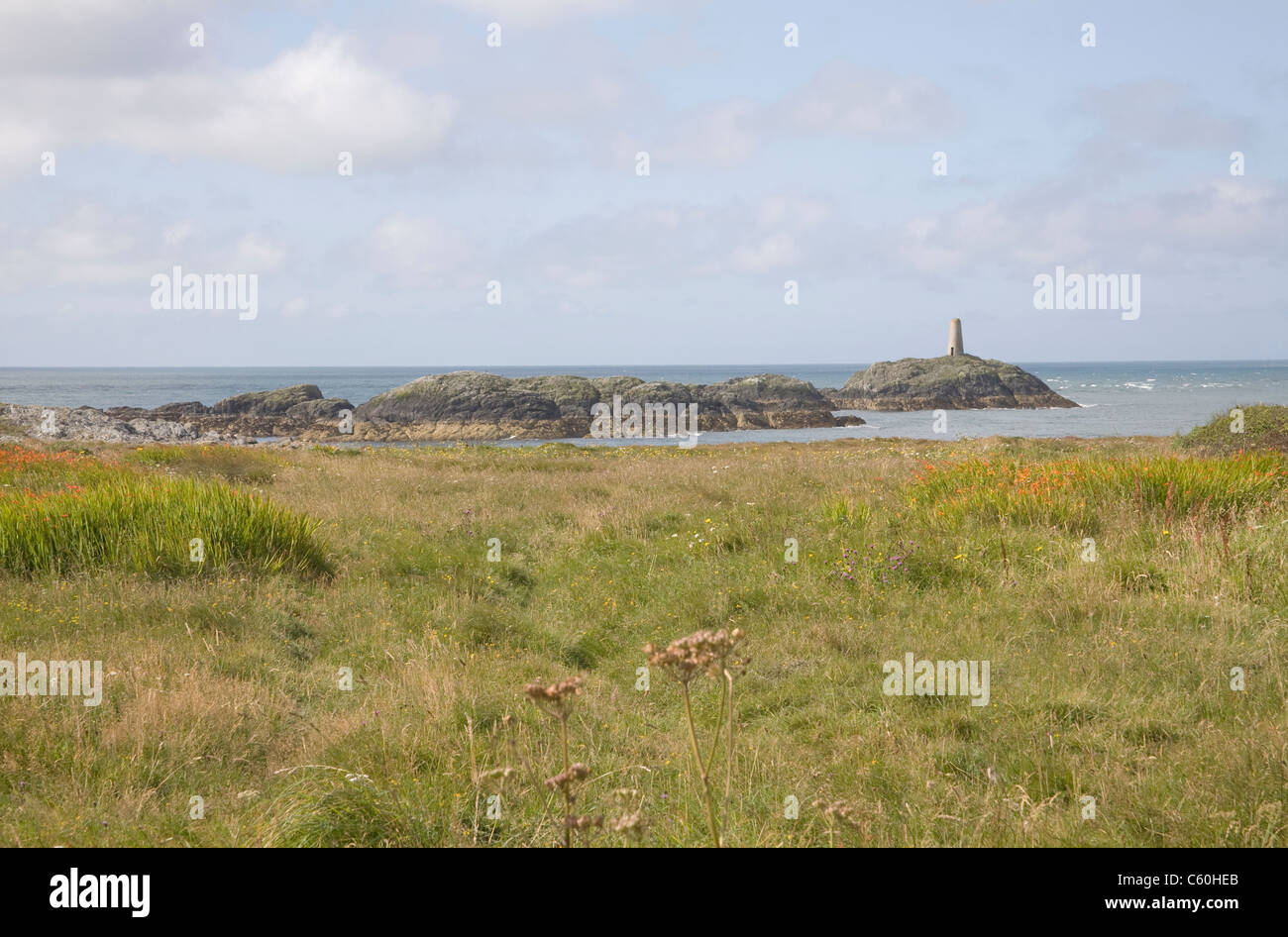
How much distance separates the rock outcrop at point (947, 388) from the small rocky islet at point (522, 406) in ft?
0.51

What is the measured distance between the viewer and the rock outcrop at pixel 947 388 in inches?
3787

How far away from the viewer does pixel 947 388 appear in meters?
98.9

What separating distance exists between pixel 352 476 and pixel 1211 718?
55.3 ft

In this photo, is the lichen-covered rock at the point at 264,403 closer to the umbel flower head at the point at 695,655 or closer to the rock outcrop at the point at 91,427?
the rock outcrop at the point at 91,427

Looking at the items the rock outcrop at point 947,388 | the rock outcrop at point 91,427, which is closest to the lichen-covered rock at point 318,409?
the rock outcrop at point 91,427

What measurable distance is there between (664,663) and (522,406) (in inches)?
2985

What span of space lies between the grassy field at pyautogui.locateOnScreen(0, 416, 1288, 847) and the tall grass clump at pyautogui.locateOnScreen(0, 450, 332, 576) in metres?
0.04

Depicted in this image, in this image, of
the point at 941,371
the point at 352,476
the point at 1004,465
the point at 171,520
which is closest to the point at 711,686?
the point at 171,520

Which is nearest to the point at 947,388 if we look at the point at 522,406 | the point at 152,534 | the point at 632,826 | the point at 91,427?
the point at 522,406

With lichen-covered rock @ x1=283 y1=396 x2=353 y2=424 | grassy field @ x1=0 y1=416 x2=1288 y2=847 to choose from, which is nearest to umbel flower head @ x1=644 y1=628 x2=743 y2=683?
grassy field @ x1=0 y1=416 x2=1288 y2=847

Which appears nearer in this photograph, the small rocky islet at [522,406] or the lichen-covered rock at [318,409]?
the small rocky islet at [522,406]

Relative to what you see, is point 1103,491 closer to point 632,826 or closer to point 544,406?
point 632,826

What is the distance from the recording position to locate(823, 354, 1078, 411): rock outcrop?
96188 millimetres
